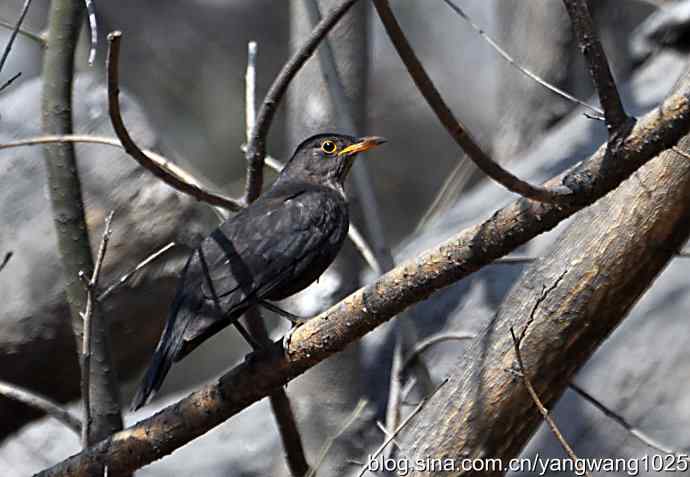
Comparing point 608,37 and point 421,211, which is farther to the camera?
point 421,211

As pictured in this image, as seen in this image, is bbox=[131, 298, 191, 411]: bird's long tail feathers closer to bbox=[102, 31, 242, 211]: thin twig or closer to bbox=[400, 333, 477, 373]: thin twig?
bbox=[102, 31, 242, 211]: thin twig

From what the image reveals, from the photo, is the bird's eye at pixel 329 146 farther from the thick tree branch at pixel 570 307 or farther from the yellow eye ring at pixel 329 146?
the thick tree branch at pixel 570 307

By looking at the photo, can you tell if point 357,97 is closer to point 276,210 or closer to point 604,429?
point 276,210

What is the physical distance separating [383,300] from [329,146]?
209 centimetres

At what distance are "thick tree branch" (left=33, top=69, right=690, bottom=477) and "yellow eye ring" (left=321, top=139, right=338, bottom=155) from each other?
1740 millimetres

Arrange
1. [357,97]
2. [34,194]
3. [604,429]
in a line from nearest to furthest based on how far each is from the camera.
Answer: [604,429]
[357,97]
[34,194]

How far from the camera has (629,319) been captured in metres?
6.53

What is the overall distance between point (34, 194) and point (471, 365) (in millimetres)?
3713

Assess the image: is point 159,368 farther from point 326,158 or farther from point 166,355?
point 326,158

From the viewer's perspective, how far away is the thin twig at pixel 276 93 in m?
4.40

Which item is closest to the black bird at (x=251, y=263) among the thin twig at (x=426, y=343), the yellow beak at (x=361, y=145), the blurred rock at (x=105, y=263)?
the yellow beak at (x=361, y=145)

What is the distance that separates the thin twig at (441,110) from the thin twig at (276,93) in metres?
1.05

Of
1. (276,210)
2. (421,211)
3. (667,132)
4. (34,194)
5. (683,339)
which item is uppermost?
(421,211)

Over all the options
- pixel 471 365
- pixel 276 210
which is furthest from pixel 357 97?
pixel 471 365
